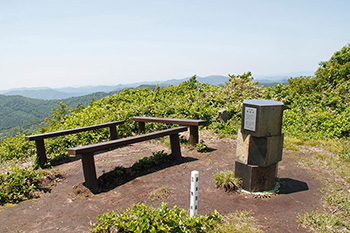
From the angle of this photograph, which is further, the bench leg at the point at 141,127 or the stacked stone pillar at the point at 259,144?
the bench leg at the point at 141,127

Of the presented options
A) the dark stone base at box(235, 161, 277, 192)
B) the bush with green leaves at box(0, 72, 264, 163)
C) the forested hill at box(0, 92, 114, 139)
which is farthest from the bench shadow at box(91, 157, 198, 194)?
the forested hill at box(0, 92, 114, 139)

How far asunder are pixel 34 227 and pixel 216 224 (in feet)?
7.46

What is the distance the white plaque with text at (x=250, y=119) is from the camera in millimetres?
3695

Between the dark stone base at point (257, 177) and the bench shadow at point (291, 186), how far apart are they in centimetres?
26

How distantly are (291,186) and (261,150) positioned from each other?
1.01m

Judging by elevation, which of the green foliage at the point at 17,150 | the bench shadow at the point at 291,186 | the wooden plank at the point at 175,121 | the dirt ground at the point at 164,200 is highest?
the wooden plank at the point at 175,121

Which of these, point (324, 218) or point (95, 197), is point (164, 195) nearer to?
point (95, 197)

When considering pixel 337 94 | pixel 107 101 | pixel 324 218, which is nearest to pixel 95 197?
pixel 324 218

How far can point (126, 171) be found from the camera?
4793 mm

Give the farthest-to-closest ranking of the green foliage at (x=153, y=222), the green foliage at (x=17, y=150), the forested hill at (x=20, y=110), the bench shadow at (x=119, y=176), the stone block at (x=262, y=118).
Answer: the forested hill at (x=20, y=110)
the green foliage at (x=17, y=150)
the bench shadow at (x=119, y=176)
the stone block at (x=262, y=118)
the green foliage at (x=153, y=222)

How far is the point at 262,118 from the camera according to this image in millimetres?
3656

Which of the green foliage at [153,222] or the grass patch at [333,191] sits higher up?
the green foliage at [153,222]

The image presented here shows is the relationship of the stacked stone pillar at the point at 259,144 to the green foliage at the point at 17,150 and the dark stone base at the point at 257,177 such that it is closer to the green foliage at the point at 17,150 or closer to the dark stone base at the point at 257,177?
the dark stone base at the point at 257,177

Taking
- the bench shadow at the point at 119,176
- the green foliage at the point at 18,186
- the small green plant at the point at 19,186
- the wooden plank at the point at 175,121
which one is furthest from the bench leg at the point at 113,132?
the green foliage at the point at 18,186
